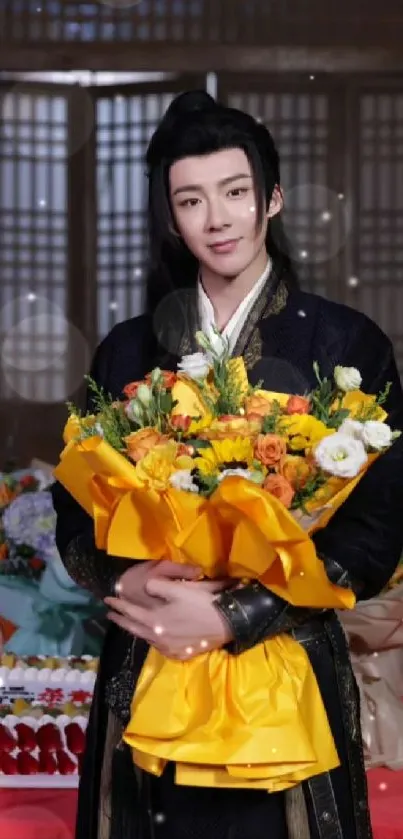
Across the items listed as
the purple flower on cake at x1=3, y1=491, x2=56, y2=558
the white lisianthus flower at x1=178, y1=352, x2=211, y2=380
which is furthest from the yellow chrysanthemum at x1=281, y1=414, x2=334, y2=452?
the purple flower on cake at x1=3, y1=491, x2=56, y2=558

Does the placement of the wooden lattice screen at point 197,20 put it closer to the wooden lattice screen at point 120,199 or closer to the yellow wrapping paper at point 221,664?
the wooden lattice screen at point 120,199

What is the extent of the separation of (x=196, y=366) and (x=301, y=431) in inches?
5.4

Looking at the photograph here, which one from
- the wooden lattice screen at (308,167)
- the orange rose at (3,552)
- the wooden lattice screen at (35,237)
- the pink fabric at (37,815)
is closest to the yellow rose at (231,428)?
the pink fabric at (37,815)

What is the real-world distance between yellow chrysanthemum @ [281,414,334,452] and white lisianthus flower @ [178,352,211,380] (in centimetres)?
11

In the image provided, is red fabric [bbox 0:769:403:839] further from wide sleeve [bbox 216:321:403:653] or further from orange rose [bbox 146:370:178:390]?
orange rose [bbox 146:370:178:390]

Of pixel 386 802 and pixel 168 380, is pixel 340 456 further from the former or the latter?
pixel 386 802

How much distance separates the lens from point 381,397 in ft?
4.88

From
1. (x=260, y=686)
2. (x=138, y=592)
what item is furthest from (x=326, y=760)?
(x=138, y=592)

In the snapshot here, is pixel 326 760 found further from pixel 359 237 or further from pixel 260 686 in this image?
pixel 359 237

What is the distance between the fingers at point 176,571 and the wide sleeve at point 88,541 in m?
0.10

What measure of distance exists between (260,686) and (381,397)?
1.10ft

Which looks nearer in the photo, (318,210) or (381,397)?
(381,397)

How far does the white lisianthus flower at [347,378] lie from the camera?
1.46m

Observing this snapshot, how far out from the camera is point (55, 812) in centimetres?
222
